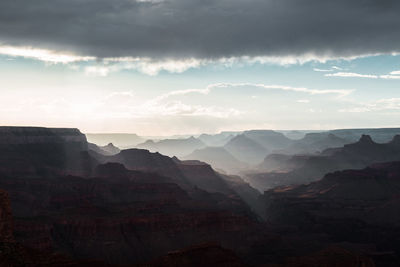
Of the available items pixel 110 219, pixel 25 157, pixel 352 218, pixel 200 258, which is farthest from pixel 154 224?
pixel 25 157

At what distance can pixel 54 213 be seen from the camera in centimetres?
12419

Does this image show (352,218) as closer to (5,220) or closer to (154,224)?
(154,224)

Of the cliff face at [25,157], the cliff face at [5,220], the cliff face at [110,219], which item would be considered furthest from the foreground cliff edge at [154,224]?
the cliff face at [25,157]

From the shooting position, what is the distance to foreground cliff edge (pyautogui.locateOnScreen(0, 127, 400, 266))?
8616cm

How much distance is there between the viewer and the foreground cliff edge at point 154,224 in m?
86.2

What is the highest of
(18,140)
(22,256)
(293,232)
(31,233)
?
(18,140)

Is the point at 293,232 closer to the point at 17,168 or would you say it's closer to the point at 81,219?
the point at 81,219

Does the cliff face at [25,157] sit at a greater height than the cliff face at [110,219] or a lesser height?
greater

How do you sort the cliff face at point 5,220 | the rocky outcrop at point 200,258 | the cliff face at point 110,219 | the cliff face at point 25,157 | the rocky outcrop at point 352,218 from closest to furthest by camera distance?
the cliff face at point 5,220, the rocky outcrop at point 200,258, the cliff face at point 110,219, the rocky outcrop at point 352,218, the cliff face at point 25,157

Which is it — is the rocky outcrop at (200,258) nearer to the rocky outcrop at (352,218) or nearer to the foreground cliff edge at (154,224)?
the foreground cliff edge at (154,224)

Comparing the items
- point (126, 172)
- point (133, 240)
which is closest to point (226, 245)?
point (133, 240)

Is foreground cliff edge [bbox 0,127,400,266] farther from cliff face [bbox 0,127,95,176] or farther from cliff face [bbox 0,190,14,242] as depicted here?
cliff face [bbox 0,127,95,176]

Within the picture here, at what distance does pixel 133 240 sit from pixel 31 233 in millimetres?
25484

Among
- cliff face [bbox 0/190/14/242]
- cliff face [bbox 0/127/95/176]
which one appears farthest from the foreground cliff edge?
cliff face [bbox 0/127/95/176]
